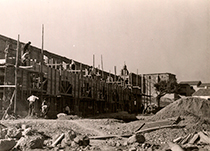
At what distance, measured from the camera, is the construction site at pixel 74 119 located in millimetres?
11039

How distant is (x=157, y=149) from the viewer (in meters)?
10.7

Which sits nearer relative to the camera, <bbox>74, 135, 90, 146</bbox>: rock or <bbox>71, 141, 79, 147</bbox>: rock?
<bbox>71, 141, 79, 147</bbox>: rock

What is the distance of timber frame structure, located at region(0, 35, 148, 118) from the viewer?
63.2ft

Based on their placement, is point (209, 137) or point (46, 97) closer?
point (209, 137)

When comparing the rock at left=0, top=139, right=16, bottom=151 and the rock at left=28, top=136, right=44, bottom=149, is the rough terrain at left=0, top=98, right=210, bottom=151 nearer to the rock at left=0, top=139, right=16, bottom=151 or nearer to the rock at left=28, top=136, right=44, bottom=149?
the rock at left=28, top=136, right=44, bottom=149

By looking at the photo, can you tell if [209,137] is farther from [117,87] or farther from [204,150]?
[117,87]

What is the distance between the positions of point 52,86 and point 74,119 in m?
4.64

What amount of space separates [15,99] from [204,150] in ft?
41.4

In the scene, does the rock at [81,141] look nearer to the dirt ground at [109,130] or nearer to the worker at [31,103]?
the dirt ground at [109,130]

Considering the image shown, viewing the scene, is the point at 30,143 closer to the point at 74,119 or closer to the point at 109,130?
the point at 109,130

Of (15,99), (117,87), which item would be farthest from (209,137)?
(117,87)

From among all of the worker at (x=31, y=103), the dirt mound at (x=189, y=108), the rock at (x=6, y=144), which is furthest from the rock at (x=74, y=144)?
the dirt mound at (x=189, y=108)

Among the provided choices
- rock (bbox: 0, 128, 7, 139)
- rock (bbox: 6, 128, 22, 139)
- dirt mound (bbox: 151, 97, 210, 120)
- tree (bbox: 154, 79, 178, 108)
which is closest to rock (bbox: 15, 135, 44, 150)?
rock (bbox: 6, 128, 22, 139)

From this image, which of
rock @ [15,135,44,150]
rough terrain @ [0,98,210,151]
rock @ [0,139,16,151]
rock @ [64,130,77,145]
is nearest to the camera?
rock @ [0,139,16,151]
